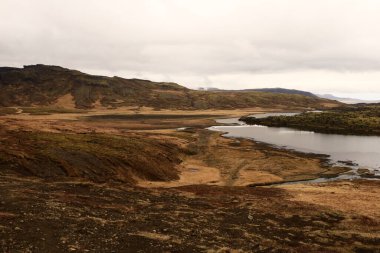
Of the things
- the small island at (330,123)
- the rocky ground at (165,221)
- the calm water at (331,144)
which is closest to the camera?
the rocky ground at (165,221)

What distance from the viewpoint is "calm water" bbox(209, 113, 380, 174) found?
8212 centimetres

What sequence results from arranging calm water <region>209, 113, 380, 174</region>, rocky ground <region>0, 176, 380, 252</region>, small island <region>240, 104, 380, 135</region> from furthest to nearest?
small island <region>240, 104, 380, 135</region>, calm water <region>209, 113, 380, 174</region>, rocky ground <region>0, 176, 380, 252</region>

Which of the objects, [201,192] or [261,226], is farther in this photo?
[201,192]

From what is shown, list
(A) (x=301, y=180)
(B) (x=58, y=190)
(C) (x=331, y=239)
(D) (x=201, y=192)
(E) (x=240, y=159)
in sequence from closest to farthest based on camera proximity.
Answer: (C) (x=331, y=239), (B) (x=58, y=190), (D) (x=201, y=192), (A) (x=301, y=180), (E) (x=240, y=159)

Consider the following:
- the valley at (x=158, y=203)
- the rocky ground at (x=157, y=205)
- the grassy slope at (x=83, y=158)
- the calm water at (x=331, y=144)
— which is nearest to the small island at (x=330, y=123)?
the calm water at (x=331, y=144)

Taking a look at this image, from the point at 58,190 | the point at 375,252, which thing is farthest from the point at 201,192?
the point at 375,252

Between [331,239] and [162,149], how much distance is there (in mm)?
49247

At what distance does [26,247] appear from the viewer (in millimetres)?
23844

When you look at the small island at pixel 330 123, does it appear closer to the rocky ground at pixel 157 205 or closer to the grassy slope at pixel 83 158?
the rocky ground at pixel 157 205

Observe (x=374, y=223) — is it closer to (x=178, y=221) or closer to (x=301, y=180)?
(x=178, y=221)

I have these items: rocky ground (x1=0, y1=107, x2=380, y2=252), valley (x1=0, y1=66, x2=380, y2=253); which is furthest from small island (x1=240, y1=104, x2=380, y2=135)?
rocky ground (x1=0, y1=107, x2=380, y2=252)

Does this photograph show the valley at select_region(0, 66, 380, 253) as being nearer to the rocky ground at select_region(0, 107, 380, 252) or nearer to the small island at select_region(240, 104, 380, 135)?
the rocky ground at select_region(0, 107, 380, 252)

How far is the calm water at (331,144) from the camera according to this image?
82.1m

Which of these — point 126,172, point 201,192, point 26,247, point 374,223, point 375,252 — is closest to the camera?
point 26,247
